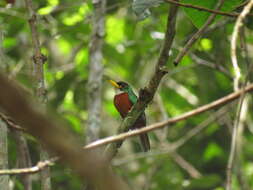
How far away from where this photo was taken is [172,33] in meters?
1.44

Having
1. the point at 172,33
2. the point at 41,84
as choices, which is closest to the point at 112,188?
the point at 172,33

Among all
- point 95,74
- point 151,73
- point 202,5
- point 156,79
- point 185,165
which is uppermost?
point 202,5

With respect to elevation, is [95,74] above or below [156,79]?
below

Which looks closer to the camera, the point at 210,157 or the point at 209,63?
the point at 209,63

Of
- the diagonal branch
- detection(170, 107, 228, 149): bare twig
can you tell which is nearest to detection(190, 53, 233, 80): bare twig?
detection(170, 107, 228, 149): bare twig

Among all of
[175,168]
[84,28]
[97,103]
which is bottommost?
[175,168]

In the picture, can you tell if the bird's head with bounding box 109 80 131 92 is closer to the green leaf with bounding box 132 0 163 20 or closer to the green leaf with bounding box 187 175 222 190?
the green leaf with bounding box 187 175 222 190

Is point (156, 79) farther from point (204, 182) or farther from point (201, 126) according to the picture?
point (201, 126)

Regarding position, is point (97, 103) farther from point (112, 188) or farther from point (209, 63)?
point (112, 188)

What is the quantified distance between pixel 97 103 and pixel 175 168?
7.67ft

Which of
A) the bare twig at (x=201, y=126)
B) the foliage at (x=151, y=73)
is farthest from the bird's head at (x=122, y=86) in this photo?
the bare twig at (x=201, y=126)

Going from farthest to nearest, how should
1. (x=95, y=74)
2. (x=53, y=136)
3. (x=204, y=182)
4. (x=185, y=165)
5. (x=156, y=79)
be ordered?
1. (x=185, y=165)
2. (x=204, y=182)
3. (x=95, y=74)
4. (x=156, y=79)
5. (x=53, y=136)

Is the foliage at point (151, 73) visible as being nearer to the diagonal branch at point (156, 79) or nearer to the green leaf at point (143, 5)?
the green leaf at point (143, 5)

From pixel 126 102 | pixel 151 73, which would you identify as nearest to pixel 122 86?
pixel 126 102
